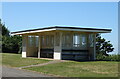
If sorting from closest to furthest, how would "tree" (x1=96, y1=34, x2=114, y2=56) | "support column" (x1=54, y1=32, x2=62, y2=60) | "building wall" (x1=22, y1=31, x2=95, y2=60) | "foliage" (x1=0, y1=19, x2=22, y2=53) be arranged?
"support column" (x1=54, y1=32, x2=62, y2=60) < "building wall" (x1=22, y1=31, x2=95, y2=60) < "tree" (x1=96, y1=34, x2=114, y2=56) < "foliage" (x1=0, y1=19, x2=22, y2=53)

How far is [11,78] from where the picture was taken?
13773mm

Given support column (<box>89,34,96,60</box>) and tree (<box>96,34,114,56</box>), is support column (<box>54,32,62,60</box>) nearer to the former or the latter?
support column (<box>89,34,96,60</box>)

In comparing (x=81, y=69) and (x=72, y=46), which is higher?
(x=72, y=46)

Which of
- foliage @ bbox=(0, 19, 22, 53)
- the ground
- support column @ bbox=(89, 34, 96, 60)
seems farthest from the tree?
the ground

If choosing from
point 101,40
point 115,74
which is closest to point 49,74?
point 115,74

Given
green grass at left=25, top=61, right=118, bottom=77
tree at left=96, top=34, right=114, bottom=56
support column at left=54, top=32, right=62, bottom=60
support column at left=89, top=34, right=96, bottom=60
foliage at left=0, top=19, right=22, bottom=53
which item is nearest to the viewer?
green grass at left=25, top=61, right=118, bottom=77

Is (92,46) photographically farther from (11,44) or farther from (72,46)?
(11,44)

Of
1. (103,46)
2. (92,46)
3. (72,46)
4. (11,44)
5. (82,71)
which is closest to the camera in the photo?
(82,71)

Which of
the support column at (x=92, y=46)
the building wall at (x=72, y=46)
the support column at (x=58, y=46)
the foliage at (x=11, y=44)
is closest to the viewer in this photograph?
the support column at (x=58, y=46)

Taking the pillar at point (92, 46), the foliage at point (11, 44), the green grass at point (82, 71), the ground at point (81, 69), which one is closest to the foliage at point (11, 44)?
the foliage at point (11, 44)

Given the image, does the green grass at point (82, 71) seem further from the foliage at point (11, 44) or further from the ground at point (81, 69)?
the foliage at point (11, 44)

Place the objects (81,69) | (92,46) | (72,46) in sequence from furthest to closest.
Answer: (92,46) → (72,46) → (81,69)

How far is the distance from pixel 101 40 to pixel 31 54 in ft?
41.7

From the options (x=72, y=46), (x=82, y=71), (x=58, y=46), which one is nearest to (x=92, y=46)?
(x=72, y=46)
